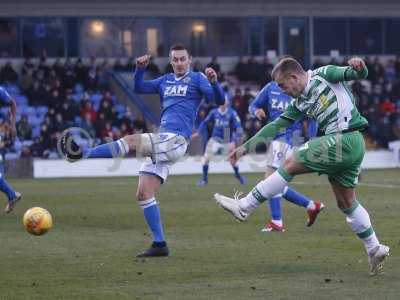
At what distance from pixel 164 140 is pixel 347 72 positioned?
304 centimetres

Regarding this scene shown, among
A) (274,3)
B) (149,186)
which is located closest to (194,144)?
(274,3)

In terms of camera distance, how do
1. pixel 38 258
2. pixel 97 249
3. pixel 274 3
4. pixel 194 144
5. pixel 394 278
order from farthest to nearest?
1. pixel 274 3
2. pixel 194 144
3. pixel 97 249
4. pixel 38 258
5. pixel 394 278

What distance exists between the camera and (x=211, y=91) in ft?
40.8

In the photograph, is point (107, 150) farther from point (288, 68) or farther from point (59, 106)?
point (59, 106)

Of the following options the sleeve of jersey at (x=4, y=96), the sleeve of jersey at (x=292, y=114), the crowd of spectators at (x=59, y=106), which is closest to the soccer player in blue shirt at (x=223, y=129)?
the crowd of spectators at (x=59, y=106)

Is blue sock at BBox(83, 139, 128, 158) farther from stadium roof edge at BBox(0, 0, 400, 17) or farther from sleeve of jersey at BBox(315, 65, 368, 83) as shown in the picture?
stadium roof edge at BBox(0, 0, 400, 17)

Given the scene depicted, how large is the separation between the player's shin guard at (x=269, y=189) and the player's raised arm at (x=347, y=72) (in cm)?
105

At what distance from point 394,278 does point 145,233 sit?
5.69 metres

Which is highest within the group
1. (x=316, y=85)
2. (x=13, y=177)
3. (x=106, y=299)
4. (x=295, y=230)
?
(x=316, y=85)

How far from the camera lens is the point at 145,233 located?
15.0 metres

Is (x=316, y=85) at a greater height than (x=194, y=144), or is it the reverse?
(x=316, y=85)

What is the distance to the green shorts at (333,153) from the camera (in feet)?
33.1

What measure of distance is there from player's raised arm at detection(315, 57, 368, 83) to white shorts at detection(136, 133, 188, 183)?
2.57 m

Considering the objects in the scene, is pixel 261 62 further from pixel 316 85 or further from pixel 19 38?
pixel 316 85
